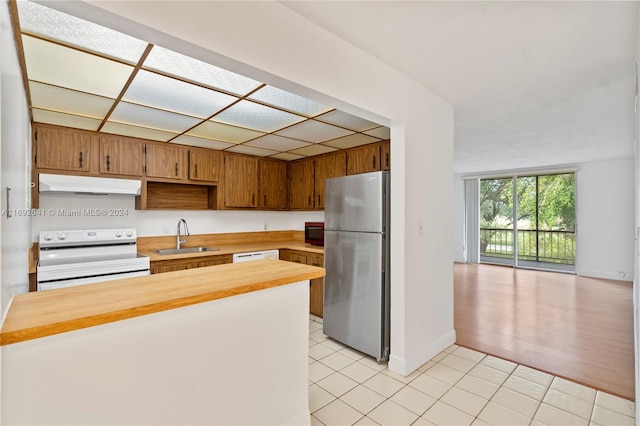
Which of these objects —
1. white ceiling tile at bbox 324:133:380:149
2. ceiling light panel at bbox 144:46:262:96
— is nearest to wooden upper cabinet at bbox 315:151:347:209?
white ceiling tile at bbox 324:133:380:149

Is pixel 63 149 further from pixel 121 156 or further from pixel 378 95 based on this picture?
pixel 378 95

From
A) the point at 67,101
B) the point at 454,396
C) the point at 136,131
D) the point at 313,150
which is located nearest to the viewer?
the point at 454,396

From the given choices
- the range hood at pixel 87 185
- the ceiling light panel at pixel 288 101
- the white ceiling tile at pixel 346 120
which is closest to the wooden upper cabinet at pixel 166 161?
the range hood at pixel 87 185

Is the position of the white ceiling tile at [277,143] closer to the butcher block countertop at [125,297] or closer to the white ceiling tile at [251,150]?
the white ceiling tile at [251,150]

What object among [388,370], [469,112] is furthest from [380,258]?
[469,112]

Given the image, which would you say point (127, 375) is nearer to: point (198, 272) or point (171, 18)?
point (198, 272)

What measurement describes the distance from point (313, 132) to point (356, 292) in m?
1.73

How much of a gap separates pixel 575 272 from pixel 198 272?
24.9 feet

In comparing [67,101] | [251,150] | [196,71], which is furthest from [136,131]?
[196,71]

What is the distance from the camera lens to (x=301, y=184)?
4738 millimetres

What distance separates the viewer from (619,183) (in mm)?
5723

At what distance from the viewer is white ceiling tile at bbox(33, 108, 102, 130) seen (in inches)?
106

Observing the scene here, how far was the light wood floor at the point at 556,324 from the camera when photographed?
2635 millimetres

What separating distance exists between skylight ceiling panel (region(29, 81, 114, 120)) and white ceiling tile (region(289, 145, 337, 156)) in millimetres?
2185
